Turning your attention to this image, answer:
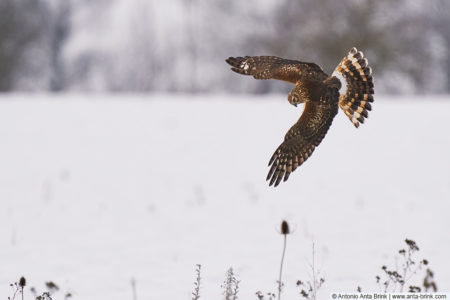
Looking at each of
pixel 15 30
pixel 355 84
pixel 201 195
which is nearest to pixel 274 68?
pixel 355 84

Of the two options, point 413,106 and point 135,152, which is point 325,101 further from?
point 413,106

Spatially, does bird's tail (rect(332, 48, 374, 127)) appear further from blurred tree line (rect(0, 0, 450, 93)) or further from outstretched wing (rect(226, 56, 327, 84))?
blurred tree line (rect(0, 0, 450, 93))

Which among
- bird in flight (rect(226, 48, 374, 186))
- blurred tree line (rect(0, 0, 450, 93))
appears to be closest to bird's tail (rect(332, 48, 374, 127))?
bird in flight (rect(226, 48, 374, 186))

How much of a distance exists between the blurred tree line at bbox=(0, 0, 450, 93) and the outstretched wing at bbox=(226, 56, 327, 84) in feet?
69.1

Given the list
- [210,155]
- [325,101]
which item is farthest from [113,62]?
[325,101]

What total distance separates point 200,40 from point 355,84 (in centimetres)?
2596

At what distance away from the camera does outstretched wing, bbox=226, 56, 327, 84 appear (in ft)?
13.1

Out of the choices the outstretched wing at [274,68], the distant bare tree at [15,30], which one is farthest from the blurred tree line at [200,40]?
the outstretched wing at [274,68]

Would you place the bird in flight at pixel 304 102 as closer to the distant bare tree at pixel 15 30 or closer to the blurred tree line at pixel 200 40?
the blurred tree line at pixel 200 40

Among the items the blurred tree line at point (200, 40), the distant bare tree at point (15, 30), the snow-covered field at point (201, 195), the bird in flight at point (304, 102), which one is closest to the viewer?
the bird in flight at point (304, 102)

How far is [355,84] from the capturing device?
450 cm

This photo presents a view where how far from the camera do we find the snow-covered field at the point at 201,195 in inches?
202

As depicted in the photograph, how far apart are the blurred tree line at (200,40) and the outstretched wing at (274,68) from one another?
21.1 metres

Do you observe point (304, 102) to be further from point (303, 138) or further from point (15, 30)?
point (15, 30)
